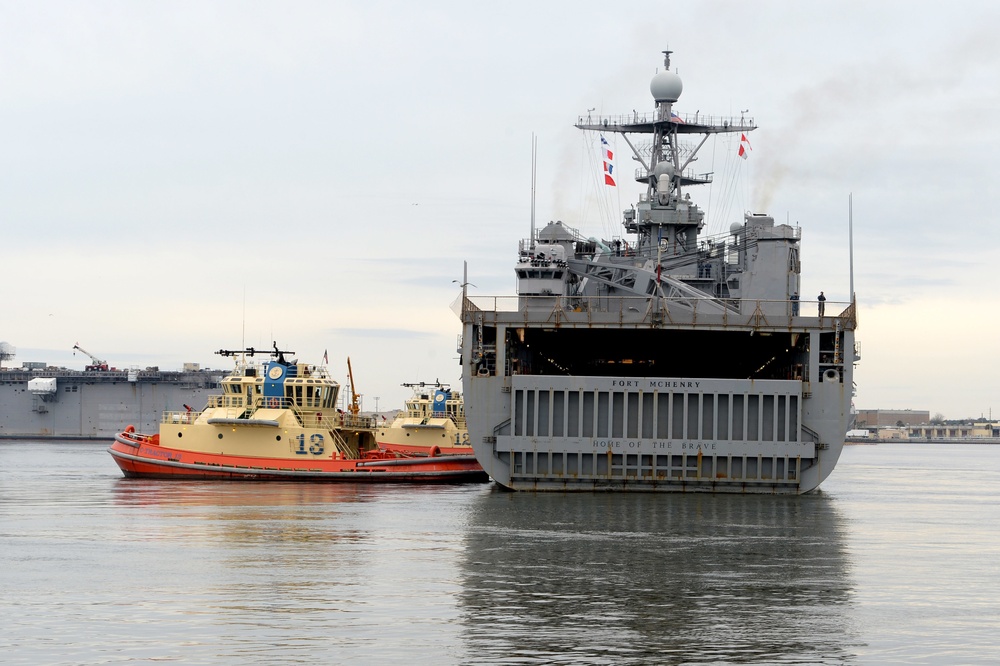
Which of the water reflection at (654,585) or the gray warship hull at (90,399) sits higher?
the gray warship hull at (90,399)

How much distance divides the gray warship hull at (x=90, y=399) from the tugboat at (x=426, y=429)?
239 ft

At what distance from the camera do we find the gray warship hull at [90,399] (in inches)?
5251

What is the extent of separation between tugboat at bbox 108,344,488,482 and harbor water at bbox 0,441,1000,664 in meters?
9.67

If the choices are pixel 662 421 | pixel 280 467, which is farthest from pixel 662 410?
pixel 280 467

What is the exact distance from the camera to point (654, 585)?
21.6 meters

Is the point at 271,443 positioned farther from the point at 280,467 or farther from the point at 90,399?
the point at 90,399

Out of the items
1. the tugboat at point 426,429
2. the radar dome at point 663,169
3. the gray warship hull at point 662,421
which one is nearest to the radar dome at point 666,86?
the radar dome at point 663,169

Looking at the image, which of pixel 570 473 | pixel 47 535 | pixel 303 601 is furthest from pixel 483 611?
pixel 570 473

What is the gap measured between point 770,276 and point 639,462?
14.1 m

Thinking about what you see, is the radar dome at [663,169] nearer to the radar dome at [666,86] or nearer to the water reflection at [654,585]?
the radar dome at [666,86]

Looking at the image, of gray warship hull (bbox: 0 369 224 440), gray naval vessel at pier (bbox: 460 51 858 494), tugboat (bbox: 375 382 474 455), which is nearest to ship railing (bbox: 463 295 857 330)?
gray naval vessel at pier (bbox: 460 51 858 494)

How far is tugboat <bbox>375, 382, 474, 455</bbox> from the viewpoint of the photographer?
2438 inches

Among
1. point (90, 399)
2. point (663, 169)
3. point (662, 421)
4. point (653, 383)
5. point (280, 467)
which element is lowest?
point (280, 467)

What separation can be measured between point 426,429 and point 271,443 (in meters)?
13.7
